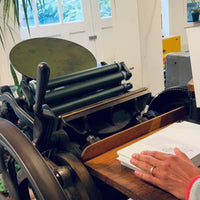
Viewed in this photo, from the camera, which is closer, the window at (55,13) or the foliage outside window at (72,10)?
the window at (55,13)

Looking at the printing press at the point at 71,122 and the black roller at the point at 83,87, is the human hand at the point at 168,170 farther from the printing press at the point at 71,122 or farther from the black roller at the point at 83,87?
the black roller at the point at 83,87

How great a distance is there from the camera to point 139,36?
211cm

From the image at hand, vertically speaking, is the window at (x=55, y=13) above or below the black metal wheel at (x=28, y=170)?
above

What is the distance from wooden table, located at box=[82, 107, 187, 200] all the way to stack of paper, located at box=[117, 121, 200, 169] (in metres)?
0.04

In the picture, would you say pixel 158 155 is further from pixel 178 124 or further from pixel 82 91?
pixel 82 91

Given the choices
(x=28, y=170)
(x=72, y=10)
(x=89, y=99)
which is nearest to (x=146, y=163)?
(x=28, y=170)

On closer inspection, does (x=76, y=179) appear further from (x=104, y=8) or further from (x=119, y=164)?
(x=104, y=8)

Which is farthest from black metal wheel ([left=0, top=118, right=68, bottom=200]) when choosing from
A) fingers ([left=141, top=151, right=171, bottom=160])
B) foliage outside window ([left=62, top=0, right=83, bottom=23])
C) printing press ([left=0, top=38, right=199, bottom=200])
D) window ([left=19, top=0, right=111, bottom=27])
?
foliage outside window ([left=62, top=0, right=83, bottom=23])

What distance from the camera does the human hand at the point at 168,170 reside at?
598 mm

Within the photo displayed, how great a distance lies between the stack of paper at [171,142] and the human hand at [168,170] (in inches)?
1.6

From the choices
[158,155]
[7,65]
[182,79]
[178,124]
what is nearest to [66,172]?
[158,155]

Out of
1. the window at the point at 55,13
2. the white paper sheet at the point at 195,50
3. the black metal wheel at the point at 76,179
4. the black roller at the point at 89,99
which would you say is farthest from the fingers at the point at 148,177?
the window at the point at 55,13

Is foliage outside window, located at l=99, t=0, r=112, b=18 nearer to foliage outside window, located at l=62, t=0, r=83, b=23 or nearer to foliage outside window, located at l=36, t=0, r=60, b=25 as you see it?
foliage outside window, located at l=62, t=0, r=83, b=23

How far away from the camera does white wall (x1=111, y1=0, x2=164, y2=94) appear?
2068 mm
